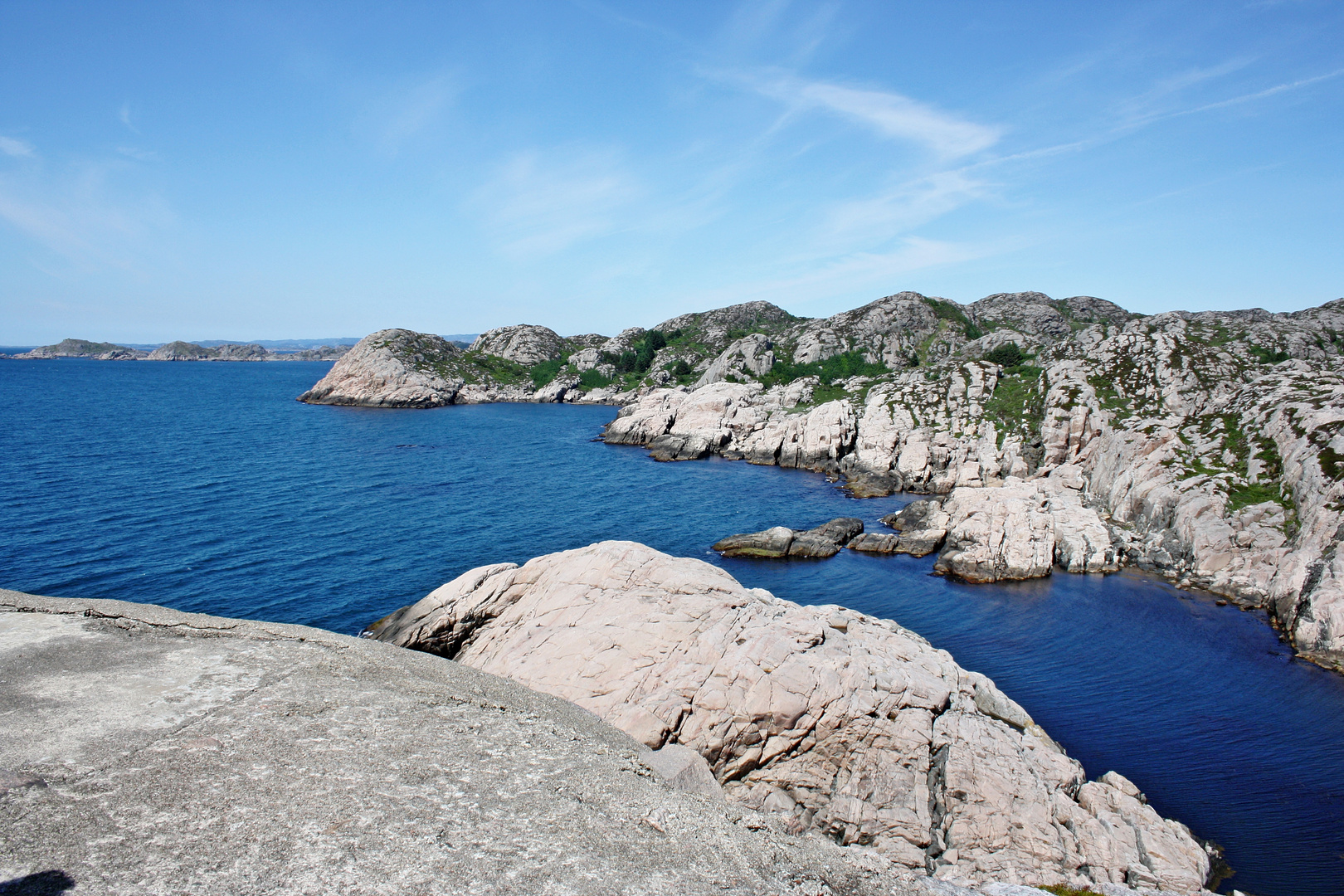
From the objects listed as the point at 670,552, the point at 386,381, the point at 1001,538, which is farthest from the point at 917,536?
the point at 386,381

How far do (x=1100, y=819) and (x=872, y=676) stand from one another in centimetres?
818

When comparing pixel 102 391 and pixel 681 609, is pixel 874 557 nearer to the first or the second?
pixel 681 609

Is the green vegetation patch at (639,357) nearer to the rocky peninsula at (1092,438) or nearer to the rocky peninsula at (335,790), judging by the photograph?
the rocky peninsula at (1092,438)

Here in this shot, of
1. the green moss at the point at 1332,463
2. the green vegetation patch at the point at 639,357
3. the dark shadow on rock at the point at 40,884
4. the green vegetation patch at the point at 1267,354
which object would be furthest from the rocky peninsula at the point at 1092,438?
the dark shadow on rock at the point at 40,884

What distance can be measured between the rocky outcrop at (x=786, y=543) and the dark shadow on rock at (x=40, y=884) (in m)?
46.7

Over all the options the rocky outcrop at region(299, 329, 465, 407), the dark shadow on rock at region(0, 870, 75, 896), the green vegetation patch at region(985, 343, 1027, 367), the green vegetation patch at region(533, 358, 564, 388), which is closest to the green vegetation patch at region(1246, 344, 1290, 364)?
the green vegetation patch at region(985, 343, 1027, 367)

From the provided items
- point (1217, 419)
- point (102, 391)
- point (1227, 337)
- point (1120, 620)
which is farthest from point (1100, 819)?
point (102, 391)

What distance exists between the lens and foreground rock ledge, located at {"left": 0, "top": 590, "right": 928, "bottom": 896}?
11.2m

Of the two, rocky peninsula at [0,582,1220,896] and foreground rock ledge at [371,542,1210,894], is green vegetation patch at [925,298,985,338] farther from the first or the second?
rocky peninsula at [0,582,1220,896]

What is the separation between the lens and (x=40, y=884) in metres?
10.1

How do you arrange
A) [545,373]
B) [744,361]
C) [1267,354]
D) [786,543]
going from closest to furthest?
[786,543] → [1267,354] → [744,361] → [545,373]

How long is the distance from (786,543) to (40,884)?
48.7 metres

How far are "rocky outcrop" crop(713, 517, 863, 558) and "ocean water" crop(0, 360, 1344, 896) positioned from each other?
1987 millimetres

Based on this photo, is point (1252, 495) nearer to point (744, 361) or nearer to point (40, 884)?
point (40, 884)
